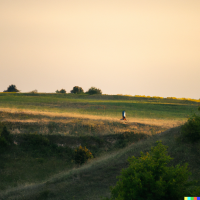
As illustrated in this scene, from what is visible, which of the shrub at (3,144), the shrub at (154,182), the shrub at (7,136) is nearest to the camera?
the shrub at (154,182)

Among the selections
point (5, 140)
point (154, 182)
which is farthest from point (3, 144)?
point (154, 182)

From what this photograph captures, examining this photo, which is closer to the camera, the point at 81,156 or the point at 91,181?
the point at 91,181

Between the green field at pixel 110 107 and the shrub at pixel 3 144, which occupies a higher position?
the green field at pixel 110 107

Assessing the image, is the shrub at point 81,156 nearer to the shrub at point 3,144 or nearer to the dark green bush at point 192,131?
the shrub at point 3,144

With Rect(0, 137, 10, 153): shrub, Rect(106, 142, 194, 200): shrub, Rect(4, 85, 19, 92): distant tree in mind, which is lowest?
Rect(0, 137, 10, 153): shrub

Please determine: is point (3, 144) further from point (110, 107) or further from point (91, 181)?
point (110, 107)

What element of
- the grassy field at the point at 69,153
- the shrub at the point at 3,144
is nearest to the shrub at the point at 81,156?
the grassy field at the point at 69,153

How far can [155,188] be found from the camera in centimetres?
621

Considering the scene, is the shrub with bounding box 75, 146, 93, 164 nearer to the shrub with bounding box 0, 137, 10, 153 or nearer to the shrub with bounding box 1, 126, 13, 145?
the shrub with bounding box 0, 137, 10, 153

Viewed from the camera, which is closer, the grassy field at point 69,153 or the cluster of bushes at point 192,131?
the grassy field at point 69,153

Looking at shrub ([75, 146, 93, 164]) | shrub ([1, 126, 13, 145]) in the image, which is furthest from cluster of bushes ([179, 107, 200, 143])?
shrub ([1, 126, 13, 145])

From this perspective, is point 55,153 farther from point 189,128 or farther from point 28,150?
point 189,128

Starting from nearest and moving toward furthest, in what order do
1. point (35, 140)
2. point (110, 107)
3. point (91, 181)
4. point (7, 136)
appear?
point (91, 181)
point (7, 136)
point (35, 140)
point (110, 107)

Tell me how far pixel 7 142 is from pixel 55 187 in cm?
1230
